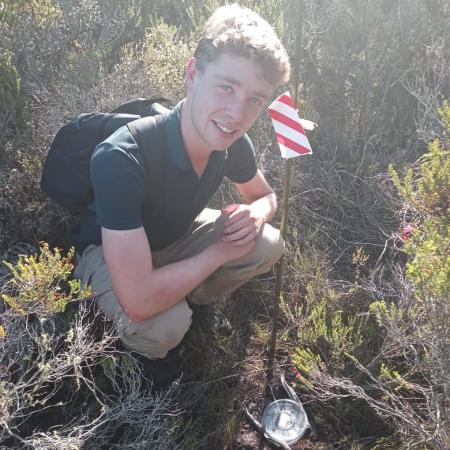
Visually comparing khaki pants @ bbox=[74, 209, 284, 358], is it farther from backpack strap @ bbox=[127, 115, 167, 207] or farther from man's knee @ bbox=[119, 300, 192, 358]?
backpack strap @ bbox=[127, 115, 167, 207]

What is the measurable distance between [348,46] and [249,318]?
2.17 meters

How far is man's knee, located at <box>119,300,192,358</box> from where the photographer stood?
7.06 ft

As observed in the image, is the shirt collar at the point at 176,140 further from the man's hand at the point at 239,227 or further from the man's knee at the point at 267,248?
the man's knee at the point at 267,248

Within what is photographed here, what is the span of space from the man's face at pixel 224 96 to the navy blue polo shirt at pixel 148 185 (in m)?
0.10

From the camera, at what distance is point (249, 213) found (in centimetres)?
225

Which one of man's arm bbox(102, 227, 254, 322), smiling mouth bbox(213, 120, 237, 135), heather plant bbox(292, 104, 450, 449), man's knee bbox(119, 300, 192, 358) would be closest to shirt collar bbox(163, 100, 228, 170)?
smiling mouth bbox(213, 120, 237, 135)

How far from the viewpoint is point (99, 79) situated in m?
3.33

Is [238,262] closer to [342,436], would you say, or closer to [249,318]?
[249,318]

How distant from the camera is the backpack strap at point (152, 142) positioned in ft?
6.19

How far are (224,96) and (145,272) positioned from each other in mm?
724

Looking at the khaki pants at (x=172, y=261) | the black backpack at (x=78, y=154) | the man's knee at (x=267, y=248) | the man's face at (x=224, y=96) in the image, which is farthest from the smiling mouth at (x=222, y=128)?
the man's knee at (x=267, y=248)

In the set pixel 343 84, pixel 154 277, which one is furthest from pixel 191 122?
pixel 343 84

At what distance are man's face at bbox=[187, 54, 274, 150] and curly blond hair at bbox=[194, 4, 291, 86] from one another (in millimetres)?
25

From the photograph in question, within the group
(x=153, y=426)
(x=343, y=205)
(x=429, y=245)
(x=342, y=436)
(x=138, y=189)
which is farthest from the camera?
(x=343, y=205)
